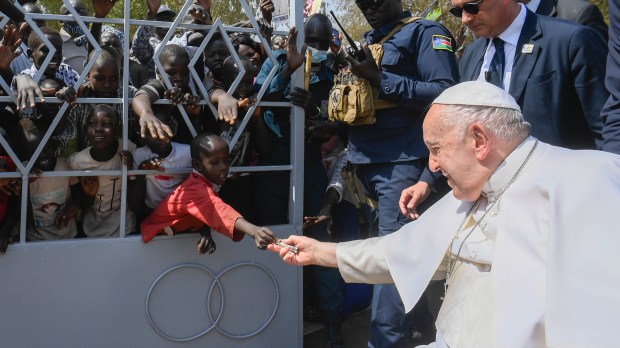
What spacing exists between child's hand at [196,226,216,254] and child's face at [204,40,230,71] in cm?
103

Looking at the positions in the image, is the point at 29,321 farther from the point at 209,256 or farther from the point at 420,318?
the point at 420,318

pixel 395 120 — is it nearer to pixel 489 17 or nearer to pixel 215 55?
pixel 489 17

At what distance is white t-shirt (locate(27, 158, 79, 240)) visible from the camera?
308cm

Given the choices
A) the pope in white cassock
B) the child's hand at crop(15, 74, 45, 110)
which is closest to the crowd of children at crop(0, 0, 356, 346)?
the child's hand at crop(15, 74, 45, 110)

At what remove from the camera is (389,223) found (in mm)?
3379

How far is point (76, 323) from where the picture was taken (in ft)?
10.3

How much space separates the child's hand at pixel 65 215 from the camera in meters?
3.11

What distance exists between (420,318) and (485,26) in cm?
197

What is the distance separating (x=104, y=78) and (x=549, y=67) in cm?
214

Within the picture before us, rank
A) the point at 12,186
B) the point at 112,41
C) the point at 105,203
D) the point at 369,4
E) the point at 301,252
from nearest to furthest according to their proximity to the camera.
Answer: the point at 301,252, the point at 12,186, the point at 105,203, the point at 369,4, the point at 112,41

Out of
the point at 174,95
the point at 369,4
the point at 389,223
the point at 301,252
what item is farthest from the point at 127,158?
the point at 369,4

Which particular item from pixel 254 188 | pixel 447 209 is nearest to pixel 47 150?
pixel 254 188

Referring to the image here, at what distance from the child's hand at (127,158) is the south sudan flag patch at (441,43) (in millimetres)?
1704

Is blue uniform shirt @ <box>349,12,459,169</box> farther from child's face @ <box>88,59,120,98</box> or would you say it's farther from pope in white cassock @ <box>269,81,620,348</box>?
child's face @ <box>88,59,120,98</box>
